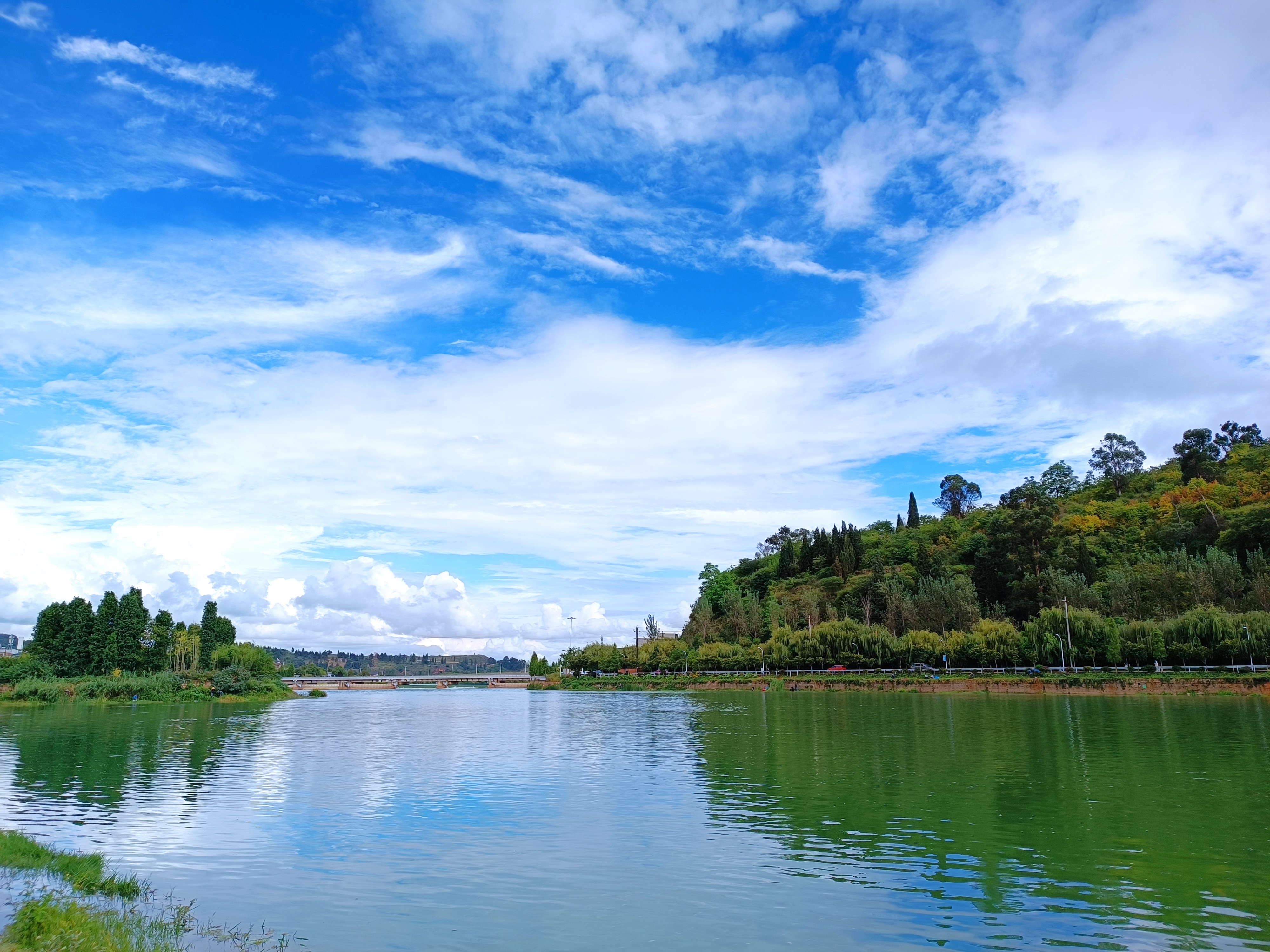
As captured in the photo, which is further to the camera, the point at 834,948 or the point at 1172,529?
the point at 1172,529

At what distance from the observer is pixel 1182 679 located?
255 ft

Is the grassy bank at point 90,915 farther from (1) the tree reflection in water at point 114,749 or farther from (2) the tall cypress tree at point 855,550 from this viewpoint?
(2) the tall cypress tree at point 855,550

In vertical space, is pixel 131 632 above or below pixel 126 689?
above

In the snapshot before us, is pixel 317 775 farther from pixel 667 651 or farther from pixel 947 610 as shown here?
pixel 667 651

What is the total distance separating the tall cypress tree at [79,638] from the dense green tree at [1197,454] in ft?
615

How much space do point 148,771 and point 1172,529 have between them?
5340 inches

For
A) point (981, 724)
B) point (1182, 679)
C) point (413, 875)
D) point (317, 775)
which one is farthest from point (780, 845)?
point (1182, 679)

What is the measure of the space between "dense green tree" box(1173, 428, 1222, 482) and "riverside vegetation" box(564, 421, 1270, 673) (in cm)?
37

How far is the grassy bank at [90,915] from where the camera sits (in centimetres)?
1318

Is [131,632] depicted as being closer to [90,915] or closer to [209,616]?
[209,616]

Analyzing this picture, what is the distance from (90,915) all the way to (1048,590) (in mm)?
123265

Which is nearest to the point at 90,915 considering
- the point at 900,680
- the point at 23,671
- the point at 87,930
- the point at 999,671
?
the point at 87,930

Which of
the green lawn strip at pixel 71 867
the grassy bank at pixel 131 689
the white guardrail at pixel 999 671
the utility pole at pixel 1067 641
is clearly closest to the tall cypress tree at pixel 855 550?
the white guardrail at pixel 999 671

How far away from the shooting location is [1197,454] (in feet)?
532
